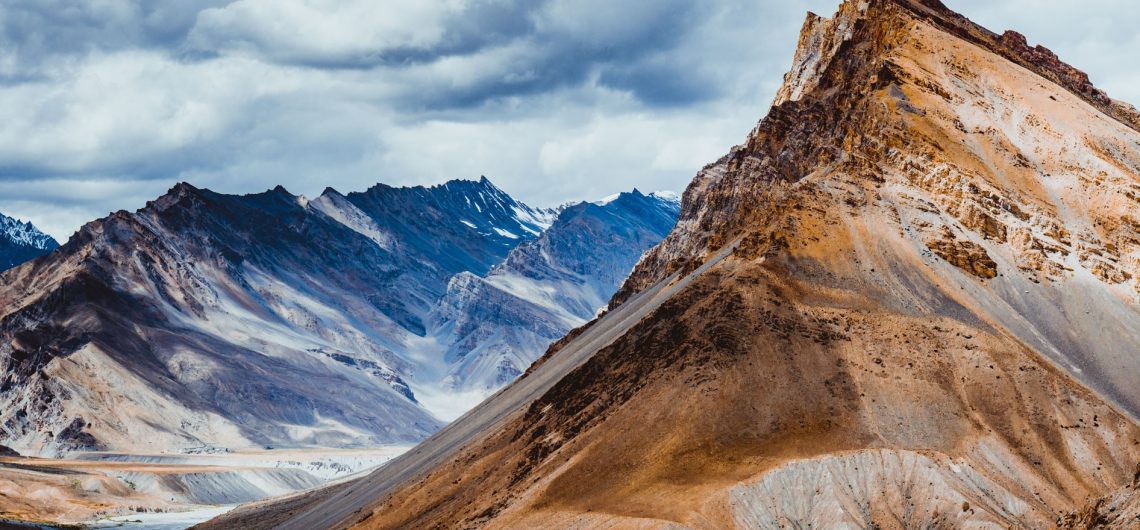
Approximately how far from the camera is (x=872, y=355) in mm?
85188

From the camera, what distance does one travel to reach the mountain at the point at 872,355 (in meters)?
72.9

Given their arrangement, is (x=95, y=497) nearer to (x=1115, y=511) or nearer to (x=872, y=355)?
(x=872, y=355)

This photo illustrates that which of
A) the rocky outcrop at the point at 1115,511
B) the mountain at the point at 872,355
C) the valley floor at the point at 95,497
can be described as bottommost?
the rocky outcrop at the point at 1115,511

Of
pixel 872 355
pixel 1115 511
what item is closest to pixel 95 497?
pixel 872 355

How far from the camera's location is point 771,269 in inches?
3671

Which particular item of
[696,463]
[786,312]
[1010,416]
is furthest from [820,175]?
[696,463]

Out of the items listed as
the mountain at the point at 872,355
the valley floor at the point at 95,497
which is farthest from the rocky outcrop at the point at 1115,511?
the valley floor at the point at 95,497

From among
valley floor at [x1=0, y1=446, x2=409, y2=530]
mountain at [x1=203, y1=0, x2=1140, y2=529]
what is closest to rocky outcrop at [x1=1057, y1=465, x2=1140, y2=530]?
mountain at [x1=203, y1=0, x2=1140, y2=529]

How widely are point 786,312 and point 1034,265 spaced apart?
2795cm

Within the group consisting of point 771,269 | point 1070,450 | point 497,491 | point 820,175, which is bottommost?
point 1070,450

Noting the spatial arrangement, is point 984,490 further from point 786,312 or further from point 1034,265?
point 1034,265

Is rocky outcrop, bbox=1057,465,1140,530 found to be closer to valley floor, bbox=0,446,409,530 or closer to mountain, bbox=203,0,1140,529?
mountain, bbox=203,0,1140,529

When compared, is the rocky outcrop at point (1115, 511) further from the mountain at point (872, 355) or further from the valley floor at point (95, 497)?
the valley floor at point (95, 497)

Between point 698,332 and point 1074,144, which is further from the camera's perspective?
point 1074,144
